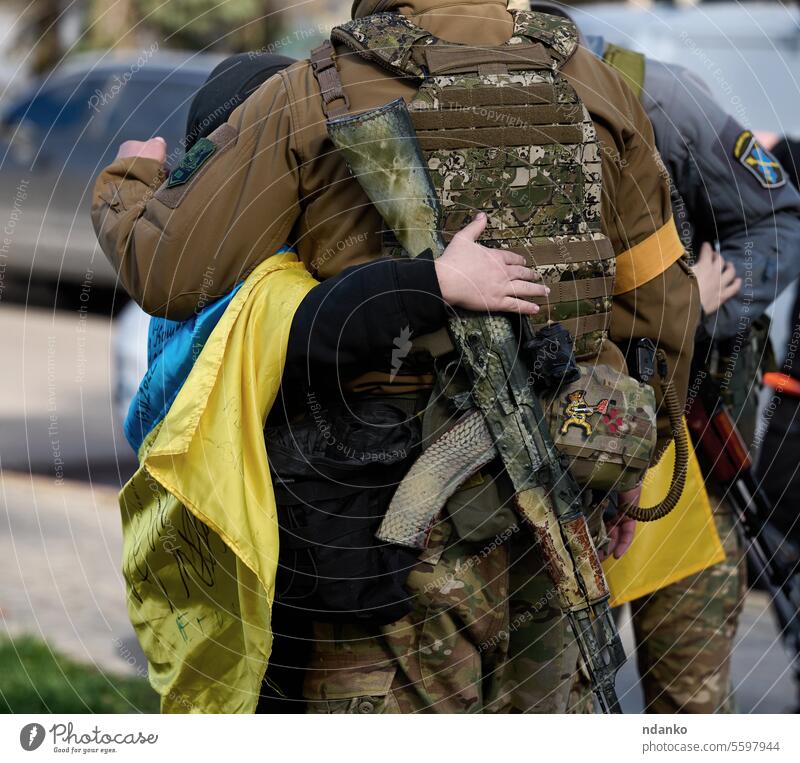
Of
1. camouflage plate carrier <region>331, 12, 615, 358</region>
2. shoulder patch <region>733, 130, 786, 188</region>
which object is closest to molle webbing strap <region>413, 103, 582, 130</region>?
camouflage plate carrier <region>331, 12, 615, 358</region>

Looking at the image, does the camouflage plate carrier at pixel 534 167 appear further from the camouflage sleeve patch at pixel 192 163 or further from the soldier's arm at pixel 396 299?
the camouflage sleeve patch at pixel 192 163

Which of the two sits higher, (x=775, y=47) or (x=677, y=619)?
(x=775, y=47)

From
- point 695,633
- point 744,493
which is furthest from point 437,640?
point 744,493

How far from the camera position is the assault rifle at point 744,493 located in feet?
11.9

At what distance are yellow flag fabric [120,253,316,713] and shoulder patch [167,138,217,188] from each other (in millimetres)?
232

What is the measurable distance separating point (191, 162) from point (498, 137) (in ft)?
2.00

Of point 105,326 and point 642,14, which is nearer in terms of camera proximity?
point 642,14

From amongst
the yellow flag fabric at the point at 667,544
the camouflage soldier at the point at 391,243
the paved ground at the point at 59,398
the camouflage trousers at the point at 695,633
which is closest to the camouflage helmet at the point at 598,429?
the camouflage soldier at the point at 391,243

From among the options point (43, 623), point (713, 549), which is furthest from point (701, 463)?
point (43, 623)

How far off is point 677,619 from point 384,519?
5.10ft

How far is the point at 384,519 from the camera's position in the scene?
2.47 meters

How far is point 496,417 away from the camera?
2.50 m

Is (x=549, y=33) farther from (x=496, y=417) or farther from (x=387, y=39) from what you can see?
(x=496, y=417)
